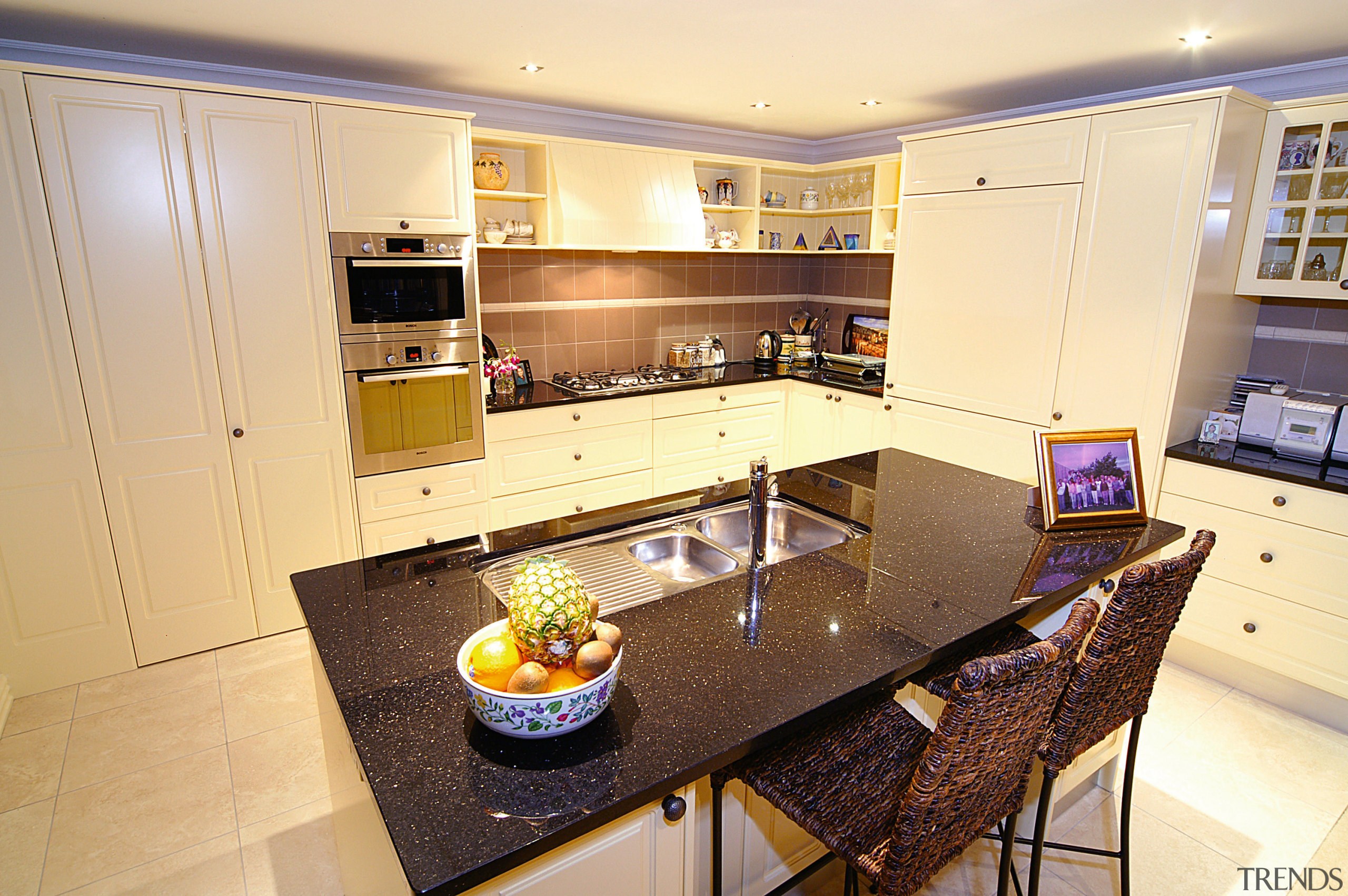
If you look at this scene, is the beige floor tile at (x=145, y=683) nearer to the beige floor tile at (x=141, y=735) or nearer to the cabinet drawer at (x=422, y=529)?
the beige floor tile at (x=141, y=735)

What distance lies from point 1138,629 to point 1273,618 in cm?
183

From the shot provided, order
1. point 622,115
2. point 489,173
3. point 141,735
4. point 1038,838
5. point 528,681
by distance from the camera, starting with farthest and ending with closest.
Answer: point 622,115 → point 489,173 → point 141,735 → point 1038,838 → point 528,681

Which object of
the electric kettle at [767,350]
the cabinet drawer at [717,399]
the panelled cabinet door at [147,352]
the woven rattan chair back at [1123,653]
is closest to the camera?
the woven rattan chair back at [1123,653]

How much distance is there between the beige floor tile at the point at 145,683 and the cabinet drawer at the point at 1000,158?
3869 mm

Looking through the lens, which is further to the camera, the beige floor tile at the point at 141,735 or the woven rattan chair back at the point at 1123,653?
the beige floor tile at the point at 141,735

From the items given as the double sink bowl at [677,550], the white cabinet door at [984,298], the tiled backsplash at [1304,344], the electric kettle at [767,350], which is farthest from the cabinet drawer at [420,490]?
the tiled backsplash at [1304,344]

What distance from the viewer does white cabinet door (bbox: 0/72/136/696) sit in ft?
7.99

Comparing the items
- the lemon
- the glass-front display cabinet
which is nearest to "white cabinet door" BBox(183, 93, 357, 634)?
the lemon

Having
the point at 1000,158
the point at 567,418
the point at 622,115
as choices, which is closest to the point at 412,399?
the point at 567,418

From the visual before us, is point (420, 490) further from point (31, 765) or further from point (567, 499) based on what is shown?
point (31, 765)

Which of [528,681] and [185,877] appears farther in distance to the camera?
[185,877]

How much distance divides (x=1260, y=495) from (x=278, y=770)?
3658 mm

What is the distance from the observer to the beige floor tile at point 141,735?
7.79 feet

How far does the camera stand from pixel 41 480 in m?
2.61
